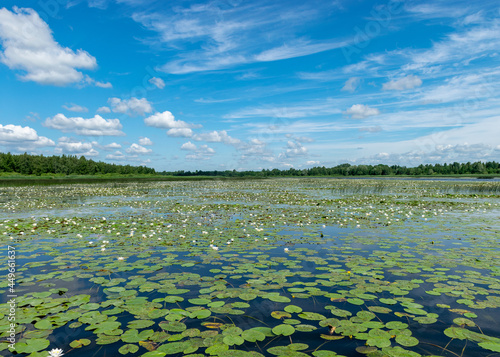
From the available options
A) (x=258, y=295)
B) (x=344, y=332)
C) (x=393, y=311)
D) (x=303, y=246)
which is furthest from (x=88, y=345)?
(x=303, y=246)

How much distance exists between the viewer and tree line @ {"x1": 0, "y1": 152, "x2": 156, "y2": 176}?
4242 inches

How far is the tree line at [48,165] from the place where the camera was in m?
108

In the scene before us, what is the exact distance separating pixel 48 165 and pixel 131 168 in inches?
2158

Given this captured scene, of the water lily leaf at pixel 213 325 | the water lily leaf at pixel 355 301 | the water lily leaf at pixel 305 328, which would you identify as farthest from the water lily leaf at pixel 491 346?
the water lily leaf at pixel 213 325

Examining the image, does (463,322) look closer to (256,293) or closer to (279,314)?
(279,314)

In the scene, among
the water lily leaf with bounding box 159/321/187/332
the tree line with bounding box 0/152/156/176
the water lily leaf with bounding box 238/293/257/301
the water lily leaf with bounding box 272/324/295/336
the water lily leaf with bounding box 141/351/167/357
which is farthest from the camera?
the tree line with bounding box 0/152/156/176

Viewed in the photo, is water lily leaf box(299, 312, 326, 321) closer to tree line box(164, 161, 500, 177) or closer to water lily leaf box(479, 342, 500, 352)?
water lily leaf box(479, 342, 500, 352)

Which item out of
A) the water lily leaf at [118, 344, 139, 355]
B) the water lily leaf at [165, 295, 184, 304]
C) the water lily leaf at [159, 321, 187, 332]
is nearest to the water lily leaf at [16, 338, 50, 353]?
the water lily leaf at [118, 344, 139, 355]

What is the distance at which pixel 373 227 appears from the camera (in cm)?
1238

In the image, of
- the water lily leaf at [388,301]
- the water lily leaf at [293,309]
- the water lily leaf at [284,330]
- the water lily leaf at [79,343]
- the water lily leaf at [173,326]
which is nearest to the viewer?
the water lily leaf at [79,343]

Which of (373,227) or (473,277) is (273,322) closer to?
(473,277)

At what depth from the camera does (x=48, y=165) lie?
4503 inches

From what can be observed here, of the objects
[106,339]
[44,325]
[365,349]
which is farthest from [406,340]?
[44,325]

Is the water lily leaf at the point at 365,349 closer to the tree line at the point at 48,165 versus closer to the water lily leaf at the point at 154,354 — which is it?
the water lily leaf at the point at 154,354
